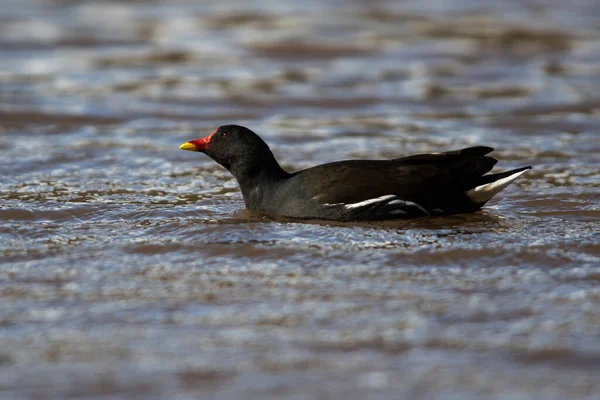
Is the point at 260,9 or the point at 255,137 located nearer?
the point at 255,137

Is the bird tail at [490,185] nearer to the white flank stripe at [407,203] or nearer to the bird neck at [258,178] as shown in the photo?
the white flank stripe at [407,203]

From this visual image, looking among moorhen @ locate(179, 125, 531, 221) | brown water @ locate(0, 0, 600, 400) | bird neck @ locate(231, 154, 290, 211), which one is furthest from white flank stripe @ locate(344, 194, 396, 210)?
bird neck @ locate(231, 154, 290, 211)

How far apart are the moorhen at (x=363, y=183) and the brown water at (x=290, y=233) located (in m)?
0.18

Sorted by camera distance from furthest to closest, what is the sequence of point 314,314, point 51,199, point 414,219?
point 51,199 < point 414,219 < point 314,314

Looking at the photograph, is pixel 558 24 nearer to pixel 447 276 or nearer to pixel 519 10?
pixel 519 10

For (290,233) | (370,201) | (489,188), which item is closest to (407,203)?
(370,201)

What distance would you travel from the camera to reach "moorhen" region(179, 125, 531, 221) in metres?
7.95

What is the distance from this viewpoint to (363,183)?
7949 mm

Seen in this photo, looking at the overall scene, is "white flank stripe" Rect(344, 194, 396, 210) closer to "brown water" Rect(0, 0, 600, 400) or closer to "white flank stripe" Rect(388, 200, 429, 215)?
"white flank stripe" Rect(388, 200, 429, 215)

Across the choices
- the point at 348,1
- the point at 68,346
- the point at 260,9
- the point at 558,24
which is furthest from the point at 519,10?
the point at 68,346

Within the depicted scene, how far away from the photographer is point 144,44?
1681 cm

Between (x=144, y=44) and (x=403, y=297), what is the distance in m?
11.3

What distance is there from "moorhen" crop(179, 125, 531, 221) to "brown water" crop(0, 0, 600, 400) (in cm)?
18

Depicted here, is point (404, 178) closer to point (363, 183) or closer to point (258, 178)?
point (363, 183)
